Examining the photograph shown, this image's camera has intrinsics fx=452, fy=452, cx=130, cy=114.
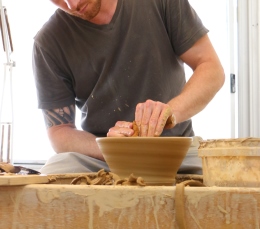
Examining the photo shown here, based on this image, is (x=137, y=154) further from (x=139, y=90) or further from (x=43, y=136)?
(x=43, y=136)

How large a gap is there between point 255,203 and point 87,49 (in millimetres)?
1128

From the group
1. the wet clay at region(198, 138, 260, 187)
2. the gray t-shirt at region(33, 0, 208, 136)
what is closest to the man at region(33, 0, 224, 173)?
the gray t-shirt at region(33, 0, 208, 136)

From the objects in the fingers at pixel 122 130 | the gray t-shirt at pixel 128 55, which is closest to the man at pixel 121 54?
the gray t-shirt at pixel 128 55

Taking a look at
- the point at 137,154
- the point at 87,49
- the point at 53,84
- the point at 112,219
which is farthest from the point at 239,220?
the point at 53,84

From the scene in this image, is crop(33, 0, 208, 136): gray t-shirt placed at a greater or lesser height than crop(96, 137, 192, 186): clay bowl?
greater

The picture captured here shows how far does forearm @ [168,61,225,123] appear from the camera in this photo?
1388 mm

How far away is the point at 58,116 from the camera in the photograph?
1.81 m

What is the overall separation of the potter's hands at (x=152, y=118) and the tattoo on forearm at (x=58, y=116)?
75 cm

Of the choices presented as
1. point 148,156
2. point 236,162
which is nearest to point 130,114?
point 148,156

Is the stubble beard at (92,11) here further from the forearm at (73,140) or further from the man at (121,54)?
the forearm at (73,140)

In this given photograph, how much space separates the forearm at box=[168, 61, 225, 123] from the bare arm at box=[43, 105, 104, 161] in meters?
0.34

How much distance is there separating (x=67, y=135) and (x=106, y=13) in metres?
0.49

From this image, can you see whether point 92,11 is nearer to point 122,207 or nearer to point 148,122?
point 148,122

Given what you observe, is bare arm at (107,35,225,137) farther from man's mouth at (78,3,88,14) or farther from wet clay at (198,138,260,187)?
man's mouth at (78,3,88,14)
